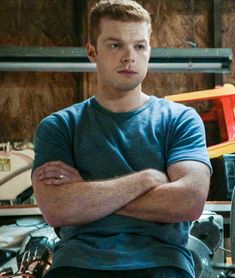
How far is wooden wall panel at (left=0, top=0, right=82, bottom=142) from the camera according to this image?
12.8ft

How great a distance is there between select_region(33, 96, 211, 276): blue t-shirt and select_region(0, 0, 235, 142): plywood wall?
2.08m

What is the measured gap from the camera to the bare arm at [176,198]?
5.22 feet

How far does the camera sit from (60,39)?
3.91m

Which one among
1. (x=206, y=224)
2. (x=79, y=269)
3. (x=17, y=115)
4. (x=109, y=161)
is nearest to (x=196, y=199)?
(x=109, y=161)

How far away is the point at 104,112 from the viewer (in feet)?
5.96

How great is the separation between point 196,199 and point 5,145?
2368 millimetres

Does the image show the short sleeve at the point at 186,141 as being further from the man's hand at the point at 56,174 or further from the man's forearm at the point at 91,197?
the man's hand at the point at 56,174

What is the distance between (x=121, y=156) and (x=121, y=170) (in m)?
0.05

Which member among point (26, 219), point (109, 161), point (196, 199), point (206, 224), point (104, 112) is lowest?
point (26, 219)

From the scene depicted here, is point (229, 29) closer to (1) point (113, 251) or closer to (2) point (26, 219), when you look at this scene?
(2) point (26, 219)

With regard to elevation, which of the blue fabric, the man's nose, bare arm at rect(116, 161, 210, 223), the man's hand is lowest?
the blue fabric

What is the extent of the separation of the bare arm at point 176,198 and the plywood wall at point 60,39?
2292mm

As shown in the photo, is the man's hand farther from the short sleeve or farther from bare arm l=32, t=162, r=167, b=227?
the short sleeve

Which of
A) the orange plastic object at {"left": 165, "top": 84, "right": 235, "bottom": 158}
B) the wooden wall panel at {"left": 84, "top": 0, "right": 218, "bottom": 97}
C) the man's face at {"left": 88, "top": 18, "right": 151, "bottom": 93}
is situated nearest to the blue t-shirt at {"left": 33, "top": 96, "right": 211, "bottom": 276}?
the man's face at {"left": 88, "top": 18, "right": 151, "bottom": 93}
